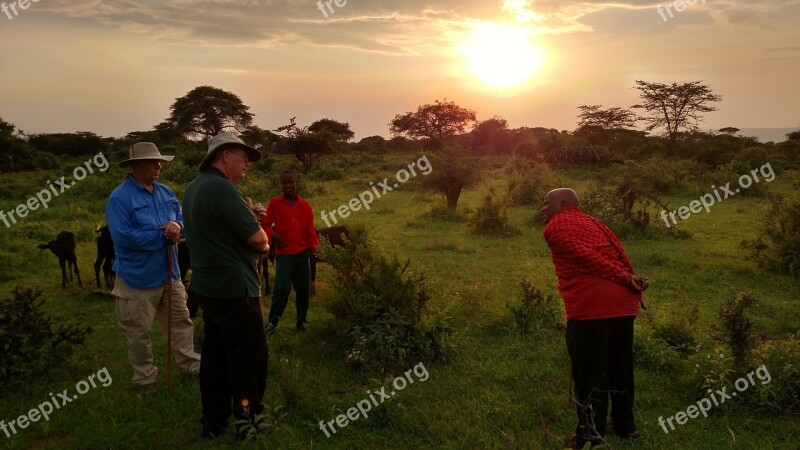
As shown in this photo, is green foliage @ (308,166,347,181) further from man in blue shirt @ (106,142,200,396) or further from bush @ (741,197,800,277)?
man in blue shirt @ (106,142,200,396)

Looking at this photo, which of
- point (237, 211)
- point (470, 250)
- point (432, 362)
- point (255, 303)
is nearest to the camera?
point (237, 211)

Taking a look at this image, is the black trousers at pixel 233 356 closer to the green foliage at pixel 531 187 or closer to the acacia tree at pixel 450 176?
the acacia tree at pixel 450 176

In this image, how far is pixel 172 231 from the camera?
4.36 m

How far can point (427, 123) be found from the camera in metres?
53.9

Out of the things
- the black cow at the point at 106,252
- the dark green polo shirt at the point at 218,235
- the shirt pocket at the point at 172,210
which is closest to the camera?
the dark green polo shirt at the point at 218,235

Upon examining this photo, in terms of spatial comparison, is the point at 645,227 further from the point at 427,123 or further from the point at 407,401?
the point at 427,123

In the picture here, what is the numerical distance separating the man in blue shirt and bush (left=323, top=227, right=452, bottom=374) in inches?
70.4

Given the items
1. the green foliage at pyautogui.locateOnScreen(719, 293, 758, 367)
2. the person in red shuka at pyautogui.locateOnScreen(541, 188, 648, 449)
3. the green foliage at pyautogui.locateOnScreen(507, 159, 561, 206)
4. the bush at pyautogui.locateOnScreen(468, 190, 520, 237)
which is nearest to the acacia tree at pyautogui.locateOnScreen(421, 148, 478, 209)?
the green foliage at pyautogui.locateOnScreen(507, 159, 561, 206)

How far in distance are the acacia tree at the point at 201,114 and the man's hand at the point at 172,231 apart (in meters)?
34.7

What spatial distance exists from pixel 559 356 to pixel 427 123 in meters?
50.1

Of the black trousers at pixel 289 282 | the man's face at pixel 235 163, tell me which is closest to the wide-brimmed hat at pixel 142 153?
the man's face at pixel 235 163

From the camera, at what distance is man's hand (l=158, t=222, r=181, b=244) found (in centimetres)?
435

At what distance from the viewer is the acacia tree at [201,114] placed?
1468 inches

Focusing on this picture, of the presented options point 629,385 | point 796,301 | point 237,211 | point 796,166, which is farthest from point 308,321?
point 796,166
